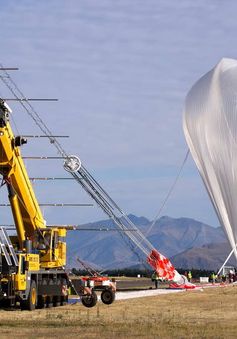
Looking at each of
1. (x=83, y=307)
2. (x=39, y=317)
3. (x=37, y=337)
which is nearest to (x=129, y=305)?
(x=83, y=307)

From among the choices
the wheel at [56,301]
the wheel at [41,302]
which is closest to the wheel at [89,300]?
the wheel at [41,302]

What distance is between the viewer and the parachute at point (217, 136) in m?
55.4

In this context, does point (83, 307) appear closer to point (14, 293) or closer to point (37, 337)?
point (14, 293)

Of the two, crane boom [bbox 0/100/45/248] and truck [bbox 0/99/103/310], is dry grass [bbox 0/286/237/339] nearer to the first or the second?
truck [bbox 0/99/103/310]

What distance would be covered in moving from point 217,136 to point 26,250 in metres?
19.8

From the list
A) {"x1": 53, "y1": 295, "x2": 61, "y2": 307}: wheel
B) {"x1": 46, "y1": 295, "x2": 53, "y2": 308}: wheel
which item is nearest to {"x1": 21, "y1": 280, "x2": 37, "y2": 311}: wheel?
{"x1": 46, "y1": 295, "x2": 53, "y2": 308}: wheel

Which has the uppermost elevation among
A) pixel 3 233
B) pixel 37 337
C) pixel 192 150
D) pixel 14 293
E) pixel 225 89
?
pixel 225 89

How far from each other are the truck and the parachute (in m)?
13.3

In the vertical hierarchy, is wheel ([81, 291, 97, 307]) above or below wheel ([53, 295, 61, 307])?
below

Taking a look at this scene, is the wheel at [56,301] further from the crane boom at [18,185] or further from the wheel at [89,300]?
the crane boom at [18,185]

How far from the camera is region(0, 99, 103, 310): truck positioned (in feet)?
131

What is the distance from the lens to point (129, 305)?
1757 inches

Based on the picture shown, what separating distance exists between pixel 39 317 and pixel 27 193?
30.8ft

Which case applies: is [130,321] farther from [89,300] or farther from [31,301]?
Answer: [89,300]
